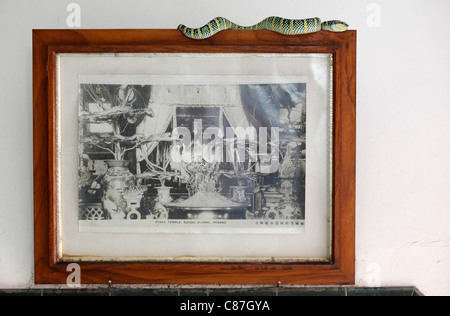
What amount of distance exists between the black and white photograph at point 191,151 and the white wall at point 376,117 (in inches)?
7.7

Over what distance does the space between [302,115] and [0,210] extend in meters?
0.93

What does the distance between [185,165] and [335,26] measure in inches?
21.9

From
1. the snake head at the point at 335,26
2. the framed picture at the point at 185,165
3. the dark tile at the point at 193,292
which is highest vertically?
the snake head at the point at 335,26

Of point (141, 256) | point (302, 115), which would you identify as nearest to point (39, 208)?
point (141, 256)

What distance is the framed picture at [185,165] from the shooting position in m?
0.81

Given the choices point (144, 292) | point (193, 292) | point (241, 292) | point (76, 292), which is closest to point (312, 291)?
point (241, 292)

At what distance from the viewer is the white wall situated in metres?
0.85

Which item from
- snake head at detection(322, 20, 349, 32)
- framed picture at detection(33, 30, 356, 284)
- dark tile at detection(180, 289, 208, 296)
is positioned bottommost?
dark tile at detection(180, 289, 208, 296)

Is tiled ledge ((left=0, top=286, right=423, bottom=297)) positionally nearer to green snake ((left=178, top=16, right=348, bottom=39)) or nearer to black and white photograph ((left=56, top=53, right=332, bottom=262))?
black and white photograph ((left=56, top=53, right=332, bottom=262))

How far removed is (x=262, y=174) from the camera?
32.5 inches

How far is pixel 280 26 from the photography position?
78cm

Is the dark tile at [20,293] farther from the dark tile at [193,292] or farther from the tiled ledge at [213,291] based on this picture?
the dark tile at [193,292]

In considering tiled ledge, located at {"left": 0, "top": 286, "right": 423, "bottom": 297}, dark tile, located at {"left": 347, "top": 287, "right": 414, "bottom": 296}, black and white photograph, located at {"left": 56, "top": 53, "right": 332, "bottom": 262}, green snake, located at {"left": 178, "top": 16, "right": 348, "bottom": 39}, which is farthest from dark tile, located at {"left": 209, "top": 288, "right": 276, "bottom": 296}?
green snake, located at {"left": 178, "top": 16, "right": 348, "bottom": 39}

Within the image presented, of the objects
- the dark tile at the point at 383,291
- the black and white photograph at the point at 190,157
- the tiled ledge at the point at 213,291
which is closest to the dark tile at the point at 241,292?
the tiled ledge at the point at 213,291
